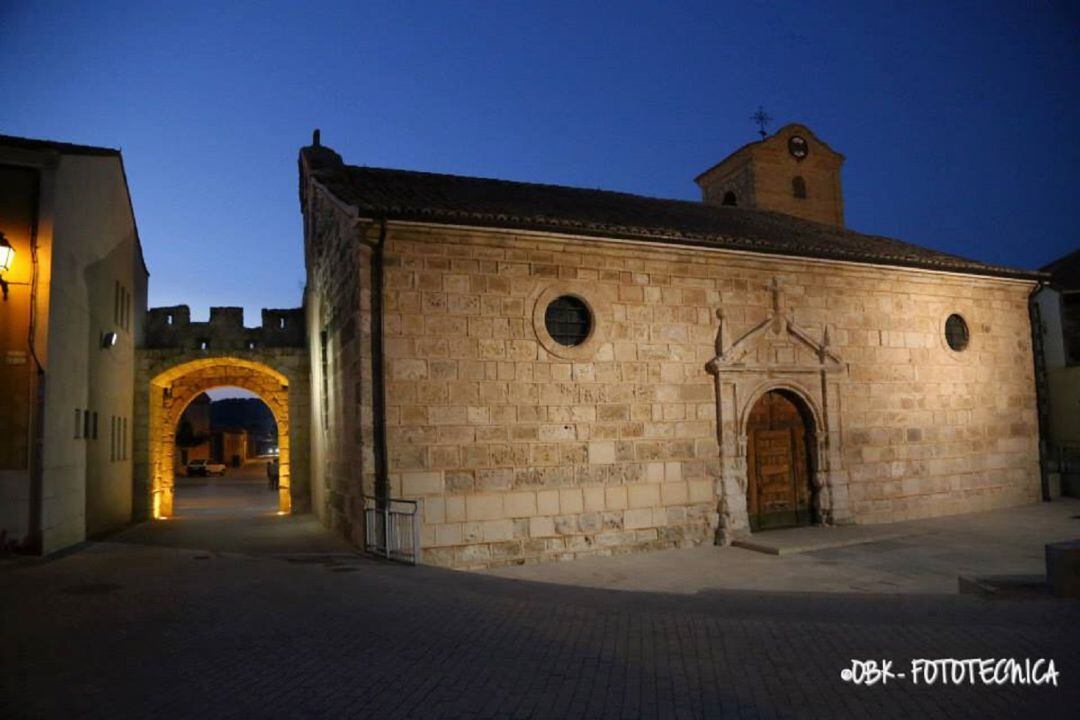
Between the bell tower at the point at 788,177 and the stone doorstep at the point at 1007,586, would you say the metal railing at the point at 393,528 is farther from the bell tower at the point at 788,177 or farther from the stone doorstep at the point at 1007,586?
the bell tower at the point at 788,177

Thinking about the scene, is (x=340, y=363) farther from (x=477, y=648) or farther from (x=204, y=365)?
(x=204, y=365)

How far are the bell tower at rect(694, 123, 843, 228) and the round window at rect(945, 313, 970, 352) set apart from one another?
8.69 metres

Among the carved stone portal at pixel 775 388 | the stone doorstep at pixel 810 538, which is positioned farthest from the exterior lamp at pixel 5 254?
the stone doorstep at pixel 810 538

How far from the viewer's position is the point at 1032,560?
9.83 meters

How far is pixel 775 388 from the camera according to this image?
1278 cm

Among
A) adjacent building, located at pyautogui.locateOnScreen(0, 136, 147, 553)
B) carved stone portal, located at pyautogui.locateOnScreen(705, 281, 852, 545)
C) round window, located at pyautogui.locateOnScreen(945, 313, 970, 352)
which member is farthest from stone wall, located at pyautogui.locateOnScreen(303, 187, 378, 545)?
round window, located at pyautogui.locateOnScreen(945, 313, 970, 352)

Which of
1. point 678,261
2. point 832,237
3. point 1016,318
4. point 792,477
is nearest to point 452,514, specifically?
point 678,261

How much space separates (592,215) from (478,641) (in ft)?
30.5

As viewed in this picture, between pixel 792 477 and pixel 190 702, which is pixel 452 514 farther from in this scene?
pixel 792 477

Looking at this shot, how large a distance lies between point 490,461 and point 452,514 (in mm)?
924

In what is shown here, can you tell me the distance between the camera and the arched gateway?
1727cm

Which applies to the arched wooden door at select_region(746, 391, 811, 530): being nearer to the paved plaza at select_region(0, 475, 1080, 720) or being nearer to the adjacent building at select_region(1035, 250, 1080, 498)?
the paved plaza at select_region(0, 475, 1080, 720)

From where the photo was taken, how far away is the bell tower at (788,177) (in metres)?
23.2

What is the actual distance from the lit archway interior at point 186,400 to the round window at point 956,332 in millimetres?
15629
